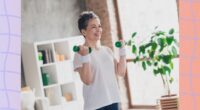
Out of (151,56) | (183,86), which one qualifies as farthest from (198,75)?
(151,56)

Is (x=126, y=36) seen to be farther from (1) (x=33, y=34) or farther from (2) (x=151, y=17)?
(1) (x=33, y=34)

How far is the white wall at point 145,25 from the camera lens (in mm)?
6914

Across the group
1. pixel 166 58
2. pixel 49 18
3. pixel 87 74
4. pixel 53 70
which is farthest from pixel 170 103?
pixel 87 74

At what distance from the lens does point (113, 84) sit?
2.61 m

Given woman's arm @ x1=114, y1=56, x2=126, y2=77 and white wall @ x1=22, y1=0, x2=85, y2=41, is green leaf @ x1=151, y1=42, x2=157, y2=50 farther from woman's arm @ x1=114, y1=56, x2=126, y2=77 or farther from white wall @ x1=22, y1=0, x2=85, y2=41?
woman's arm @ x1=114, y1=56, x2=126, y2=77

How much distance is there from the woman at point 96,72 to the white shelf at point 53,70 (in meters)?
3.86

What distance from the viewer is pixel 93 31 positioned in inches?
105

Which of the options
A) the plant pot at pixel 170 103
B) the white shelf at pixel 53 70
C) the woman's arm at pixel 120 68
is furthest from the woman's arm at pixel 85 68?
the white shelf at pixel 53 70

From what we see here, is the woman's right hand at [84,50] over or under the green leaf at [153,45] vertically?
over

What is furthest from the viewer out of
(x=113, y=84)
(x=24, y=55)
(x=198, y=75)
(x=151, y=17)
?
(x=151, y=17)

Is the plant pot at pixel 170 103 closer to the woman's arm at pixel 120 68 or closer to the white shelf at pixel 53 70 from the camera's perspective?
the white shelf at pixel 53 70

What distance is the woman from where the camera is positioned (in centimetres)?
254

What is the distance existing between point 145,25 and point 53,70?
1.74 metres
